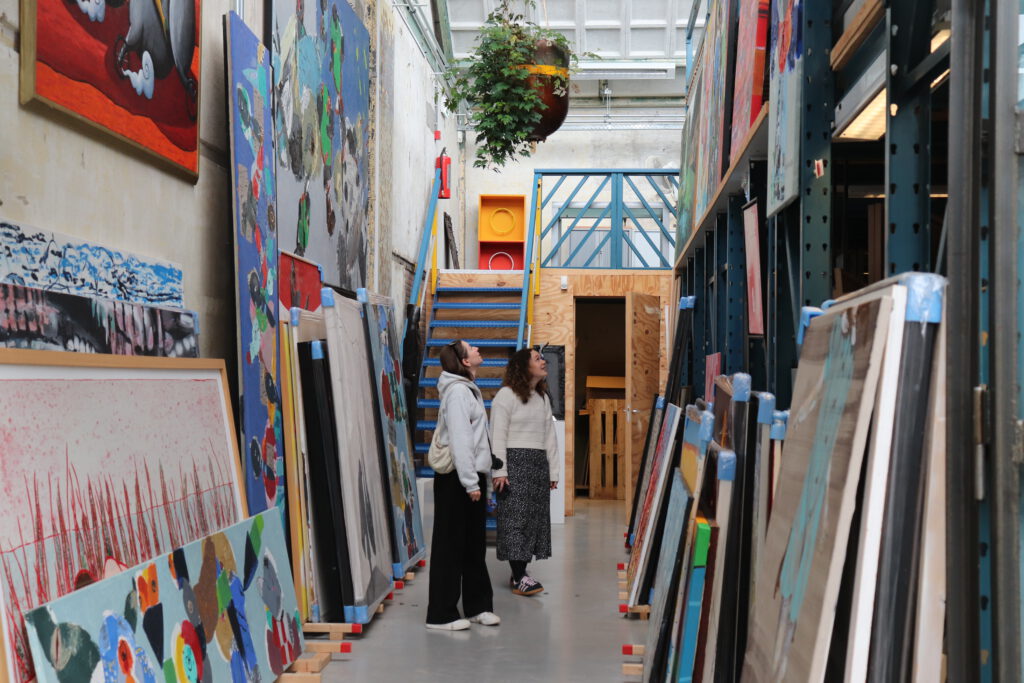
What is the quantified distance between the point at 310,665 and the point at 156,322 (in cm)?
159

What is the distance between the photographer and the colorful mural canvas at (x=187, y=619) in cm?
252

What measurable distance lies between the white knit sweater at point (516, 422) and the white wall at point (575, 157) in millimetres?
8855

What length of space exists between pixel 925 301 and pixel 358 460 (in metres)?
4.23

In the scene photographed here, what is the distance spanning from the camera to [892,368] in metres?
1.55

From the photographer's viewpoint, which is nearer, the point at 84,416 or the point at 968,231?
the point at 968,231

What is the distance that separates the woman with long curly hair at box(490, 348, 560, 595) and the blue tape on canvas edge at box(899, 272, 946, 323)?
4681 mm

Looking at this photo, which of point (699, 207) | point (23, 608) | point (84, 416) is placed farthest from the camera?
point (699, 207)

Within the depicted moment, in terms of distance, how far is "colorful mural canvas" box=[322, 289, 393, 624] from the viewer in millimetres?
5180

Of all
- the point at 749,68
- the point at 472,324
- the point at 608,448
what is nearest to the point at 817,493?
the point at 749,68

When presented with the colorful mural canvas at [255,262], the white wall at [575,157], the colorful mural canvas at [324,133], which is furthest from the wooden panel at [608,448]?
the colorful mural canvas at [255,262]

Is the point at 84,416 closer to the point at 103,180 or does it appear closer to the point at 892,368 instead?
the point at 103,180

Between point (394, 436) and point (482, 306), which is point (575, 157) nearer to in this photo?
point (482, 306)

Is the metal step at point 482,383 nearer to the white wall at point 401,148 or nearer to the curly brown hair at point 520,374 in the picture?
the white wall at point 401,148

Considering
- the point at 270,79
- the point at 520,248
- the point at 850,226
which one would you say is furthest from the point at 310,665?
the point at 520,248
